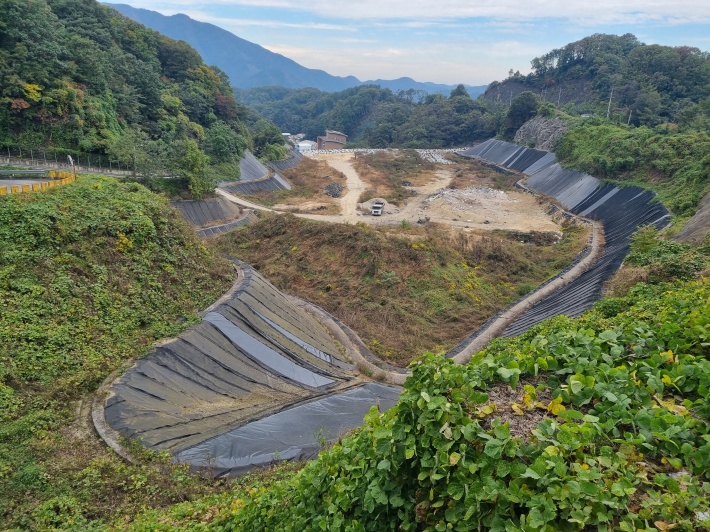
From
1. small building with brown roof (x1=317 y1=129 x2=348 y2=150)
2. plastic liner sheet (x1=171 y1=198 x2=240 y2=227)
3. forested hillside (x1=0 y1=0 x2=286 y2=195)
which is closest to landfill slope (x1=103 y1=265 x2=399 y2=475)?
plastic liner sheet (x1=171 y1=198 x2=240 y2=227)

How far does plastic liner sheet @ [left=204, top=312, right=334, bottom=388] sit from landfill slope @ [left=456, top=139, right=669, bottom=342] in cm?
616

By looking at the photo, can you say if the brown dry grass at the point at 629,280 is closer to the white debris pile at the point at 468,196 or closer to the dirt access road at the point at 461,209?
the dirt access road at the point at 461,209

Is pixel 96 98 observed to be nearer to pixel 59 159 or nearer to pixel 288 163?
pixel 59 159

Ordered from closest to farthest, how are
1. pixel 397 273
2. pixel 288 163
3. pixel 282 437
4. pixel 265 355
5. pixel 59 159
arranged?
pixel 282 437 < pixel 265 355 < pixel 397 273 < pixel 59 159 < pixel 288 163

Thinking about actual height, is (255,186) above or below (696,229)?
below

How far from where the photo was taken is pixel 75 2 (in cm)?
4353

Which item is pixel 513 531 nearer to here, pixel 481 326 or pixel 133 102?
pixel 481 326

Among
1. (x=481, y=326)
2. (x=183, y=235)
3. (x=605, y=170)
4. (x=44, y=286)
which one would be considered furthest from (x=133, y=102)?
(x=605, y=170)

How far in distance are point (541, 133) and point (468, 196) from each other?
23.7 metres

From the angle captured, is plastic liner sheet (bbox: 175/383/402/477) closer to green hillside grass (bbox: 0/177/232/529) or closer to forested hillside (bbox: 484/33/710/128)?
green hillside grass (bbox: 0/177/232/529)

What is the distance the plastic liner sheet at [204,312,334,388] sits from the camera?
14125 millimetres

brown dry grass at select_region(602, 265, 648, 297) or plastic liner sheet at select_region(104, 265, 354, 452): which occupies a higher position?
brown dry grass at select_region(602, 265, 648, 297)

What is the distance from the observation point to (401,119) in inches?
3903

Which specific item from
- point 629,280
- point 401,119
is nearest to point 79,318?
point 629,280
